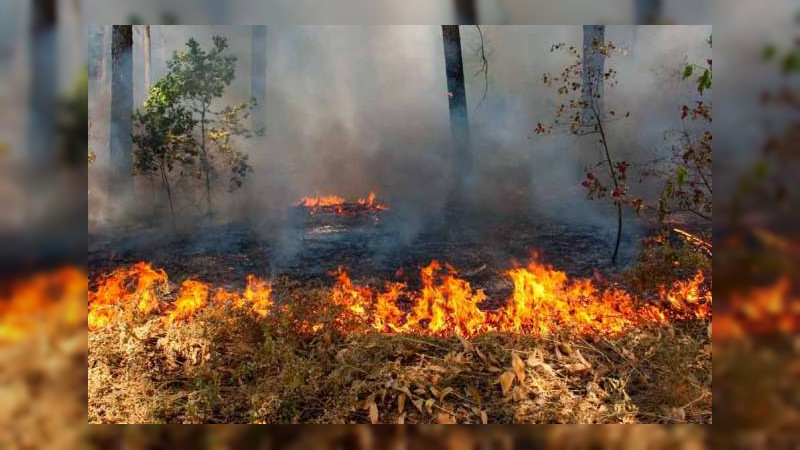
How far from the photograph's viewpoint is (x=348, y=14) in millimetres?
3883

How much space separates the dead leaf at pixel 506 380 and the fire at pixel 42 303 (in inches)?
100

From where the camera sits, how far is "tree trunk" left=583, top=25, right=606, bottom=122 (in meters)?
3.86

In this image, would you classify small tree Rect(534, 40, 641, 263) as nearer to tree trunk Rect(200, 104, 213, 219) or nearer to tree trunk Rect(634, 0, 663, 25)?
tree trunk Rect(634, 0, 663, 25)

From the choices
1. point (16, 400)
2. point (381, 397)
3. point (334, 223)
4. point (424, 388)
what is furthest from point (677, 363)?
point (16, 400)

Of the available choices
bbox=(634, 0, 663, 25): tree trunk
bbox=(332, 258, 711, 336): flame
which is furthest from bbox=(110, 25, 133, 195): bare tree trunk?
bbox=(634, 0, 663, 25): tree trunk

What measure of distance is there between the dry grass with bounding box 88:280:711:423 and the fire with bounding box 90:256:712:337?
6 centimetres

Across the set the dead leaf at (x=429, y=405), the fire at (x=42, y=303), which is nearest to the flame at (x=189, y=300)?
the fire at (x=42, y=303)

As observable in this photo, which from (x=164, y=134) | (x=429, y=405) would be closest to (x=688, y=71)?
(x=429, y=405)

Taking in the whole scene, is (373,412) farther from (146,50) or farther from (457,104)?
(146,50)

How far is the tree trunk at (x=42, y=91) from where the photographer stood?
4.01 m

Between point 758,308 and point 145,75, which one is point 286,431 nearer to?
point 145,75

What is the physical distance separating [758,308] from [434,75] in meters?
2.36

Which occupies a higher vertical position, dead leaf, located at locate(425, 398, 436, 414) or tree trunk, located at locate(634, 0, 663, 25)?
tree trunk, located at locate(634, 0, 663, 25)

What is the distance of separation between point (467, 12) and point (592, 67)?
796 mm
